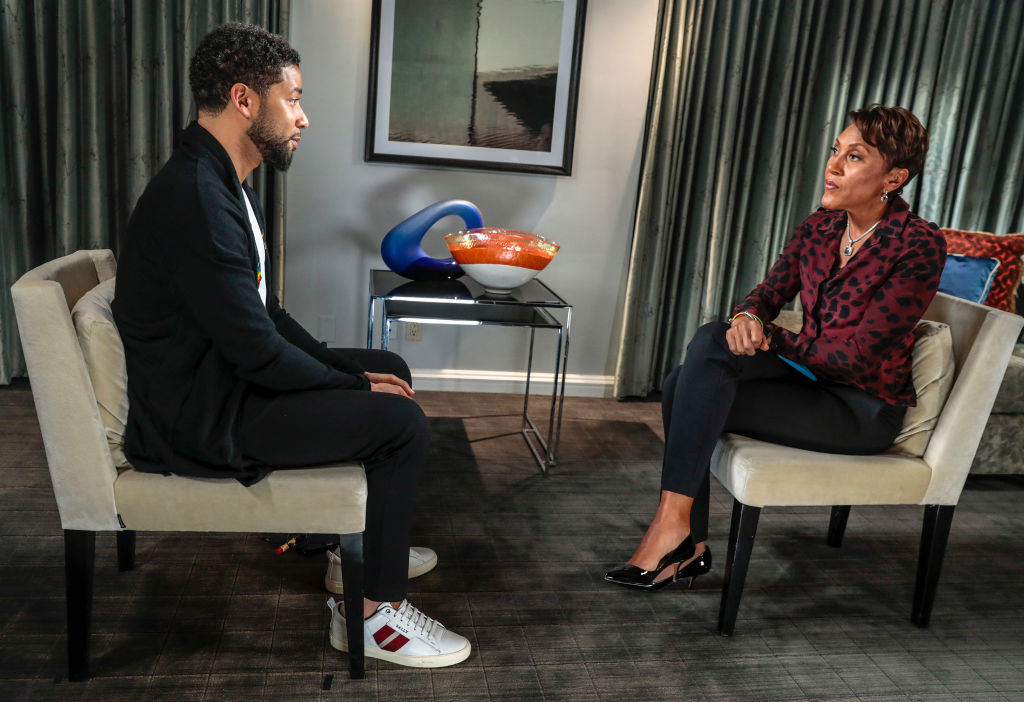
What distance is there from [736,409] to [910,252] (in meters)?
0.54

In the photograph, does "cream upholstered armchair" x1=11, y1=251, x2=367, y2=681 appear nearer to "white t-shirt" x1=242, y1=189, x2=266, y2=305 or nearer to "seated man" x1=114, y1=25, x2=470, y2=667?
"seated man" x1=114, y1=25, x2=470, y2=667

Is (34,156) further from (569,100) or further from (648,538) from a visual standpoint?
(648,538)

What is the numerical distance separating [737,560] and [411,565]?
781 mm

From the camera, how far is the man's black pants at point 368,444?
152 cm

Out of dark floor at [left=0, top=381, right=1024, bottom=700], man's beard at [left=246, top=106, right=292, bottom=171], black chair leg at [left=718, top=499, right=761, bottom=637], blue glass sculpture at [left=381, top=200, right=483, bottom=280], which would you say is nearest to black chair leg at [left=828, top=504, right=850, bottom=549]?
dark floor at [left=0, top=381, right=1024, bottom=700]

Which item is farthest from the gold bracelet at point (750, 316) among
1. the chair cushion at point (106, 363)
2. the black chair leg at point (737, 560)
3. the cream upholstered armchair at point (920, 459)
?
the chair cushion at point (106, 363)

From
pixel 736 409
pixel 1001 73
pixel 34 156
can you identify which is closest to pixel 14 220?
pixel 34 156

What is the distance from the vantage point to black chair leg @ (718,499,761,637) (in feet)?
5.99

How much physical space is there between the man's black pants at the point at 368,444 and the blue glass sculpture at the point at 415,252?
122 centimetres

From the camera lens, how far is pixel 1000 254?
319 cm

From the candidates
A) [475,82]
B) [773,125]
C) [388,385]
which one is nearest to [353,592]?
[388,385]

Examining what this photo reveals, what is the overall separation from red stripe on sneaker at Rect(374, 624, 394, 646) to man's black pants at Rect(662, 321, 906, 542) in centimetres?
74

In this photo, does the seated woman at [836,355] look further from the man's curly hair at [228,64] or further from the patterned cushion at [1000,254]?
the patterned cushion at [1000,254]

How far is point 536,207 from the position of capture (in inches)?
139
